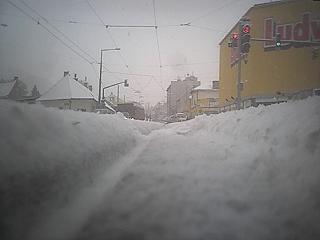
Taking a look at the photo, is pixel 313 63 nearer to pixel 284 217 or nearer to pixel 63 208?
pixel 284 217

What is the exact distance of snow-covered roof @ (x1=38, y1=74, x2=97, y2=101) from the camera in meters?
10.2

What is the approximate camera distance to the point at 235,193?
390 cm

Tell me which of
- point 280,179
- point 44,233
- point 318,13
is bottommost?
point 44,233

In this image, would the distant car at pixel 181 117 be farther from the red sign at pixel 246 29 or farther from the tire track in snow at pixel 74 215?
the tire track in snow at pixel 74 215

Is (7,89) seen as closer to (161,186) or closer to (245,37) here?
(161,186)

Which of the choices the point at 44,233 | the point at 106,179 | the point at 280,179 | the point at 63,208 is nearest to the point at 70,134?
the point at 106,179

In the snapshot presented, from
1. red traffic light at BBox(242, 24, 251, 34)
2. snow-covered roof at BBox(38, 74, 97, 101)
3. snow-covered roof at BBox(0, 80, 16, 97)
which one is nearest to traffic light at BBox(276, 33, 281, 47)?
red traffic light at BBox(242, 24, 251, 34)

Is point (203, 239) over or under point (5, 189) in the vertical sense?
under

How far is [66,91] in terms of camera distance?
13.6 metres

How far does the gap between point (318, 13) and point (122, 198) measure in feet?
13.9

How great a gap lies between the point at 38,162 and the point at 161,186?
63.3 inches

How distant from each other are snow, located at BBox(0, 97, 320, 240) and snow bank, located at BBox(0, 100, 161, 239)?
0.01 meters

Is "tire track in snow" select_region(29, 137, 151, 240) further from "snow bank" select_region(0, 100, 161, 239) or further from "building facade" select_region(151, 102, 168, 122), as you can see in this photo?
"building facade" select_region(151, 102, 168, 122)

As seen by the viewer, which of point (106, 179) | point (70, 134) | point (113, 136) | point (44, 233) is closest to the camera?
point (44, 233)
